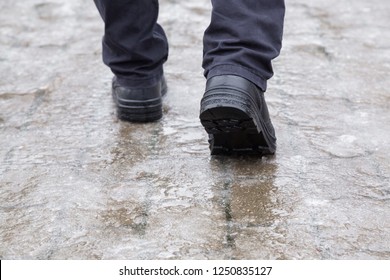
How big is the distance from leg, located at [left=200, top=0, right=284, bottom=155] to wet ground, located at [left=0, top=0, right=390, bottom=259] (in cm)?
23

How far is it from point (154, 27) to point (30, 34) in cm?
142

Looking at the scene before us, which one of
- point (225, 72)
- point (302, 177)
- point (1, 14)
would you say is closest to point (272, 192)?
point (302, 177)

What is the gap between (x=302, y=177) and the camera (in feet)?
8.09

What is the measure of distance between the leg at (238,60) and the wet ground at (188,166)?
231 millimetres

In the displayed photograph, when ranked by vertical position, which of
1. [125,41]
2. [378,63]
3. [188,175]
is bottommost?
[378,63]

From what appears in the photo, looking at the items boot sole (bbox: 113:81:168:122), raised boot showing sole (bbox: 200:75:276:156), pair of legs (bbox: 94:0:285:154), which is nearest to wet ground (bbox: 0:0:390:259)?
boot sole (bbox: 113:81:168:122)

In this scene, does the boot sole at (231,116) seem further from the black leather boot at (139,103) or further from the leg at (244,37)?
the black leather boot at (139,103)

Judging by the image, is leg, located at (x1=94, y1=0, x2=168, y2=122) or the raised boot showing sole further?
leg, located at (x1=94, y1=0, x2=168, y2=122)

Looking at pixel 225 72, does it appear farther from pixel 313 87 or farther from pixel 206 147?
pixel 313 87

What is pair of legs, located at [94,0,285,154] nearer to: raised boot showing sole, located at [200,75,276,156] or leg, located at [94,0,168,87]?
raised boot showing sole, located at [200,75,276,156]

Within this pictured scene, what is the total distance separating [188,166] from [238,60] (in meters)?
0.41

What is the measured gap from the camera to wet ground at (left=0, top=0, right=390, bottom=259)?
211 centimetres

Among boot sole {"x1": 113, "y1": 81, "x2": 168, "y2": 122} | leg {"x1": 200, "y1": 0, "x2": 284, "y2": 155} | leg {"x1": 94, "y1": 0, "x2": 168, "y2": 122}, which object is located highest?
leg {"x1": 200, "y1": 0, "x2": 284, "y2": 155}

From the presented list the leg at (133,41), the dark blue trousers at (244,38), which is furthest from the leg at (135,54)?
the dark blue trousers at (244,38)
